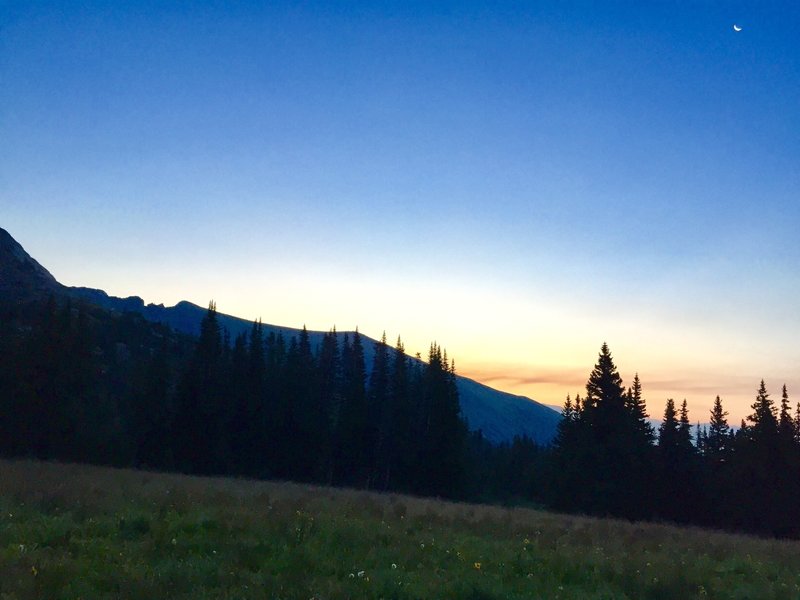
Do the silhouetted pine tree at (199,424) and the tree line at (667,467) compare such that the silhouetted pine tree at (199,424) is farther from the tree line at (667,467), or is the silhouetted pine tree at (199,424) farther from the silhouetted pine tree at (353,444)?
the tree line at (667,467)

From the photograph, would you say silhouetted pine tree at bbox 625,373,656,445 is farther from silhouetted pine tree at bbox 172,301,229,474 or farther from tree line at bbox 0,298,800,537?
silhouetted pine tree at bbox 172,301,229,474

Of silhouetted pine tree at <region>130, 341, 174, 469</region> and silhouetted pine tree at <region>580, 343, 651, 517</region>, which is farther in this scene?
silhouetted pine tree at <region>130, 341, 174, 469</region>

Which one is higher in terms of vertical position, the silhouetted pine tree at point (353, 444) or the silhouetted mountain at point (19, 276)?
the silhouetted mountain at point (19, 276)

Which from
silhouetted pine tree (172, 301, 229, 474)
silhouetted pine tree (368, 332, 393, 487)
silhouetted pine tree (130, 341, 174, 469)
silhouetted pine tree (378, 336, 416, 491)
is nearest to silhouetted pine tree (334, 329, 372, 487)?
silhouetted pine tree (368, 332, 393, 487)

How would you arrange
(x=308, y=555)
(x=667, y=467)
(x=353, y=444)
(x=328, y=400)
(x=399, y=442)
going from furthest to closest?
1. (x=328, y=400)
2. (x=399, y=442)
3. (x=353, y=444)
4. (x=667, y=467)
5. (x=308, y=555)

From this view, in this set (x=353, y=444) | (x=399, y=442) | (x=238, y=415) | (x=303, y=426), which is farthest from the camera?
(x=399, y=442)

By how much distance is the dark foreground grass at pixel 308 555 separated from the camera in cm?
905

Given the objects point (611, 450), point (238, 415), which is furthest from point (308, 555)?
point (238, 415)

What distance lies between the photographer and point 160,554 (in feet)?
34.8

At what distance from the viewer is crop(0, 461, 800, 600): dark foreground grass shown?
9.05 m

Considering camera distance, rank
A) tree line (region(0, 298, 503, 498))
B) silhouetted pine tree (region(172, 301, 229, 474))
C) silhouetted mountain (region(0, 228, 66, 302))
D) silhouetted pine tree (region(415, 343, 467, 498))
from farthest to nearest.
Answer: silhouetted mountain (region(0, 228, 66, 302)) → silhouetted pine tree (region(415, 343, 467, 498)) → silhouetted pine tree (region(172, 301, 229, 474)) → tree line (region(0, 298, 503, 498))

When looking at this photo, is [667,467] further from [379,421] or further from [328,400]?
[328,400]

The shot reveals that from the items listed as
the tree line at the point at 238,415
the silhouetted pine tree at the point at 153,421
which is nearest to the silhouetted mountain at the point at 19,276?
the tree line at the point at 238,415

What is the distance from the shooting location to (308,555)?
10.8 meters
